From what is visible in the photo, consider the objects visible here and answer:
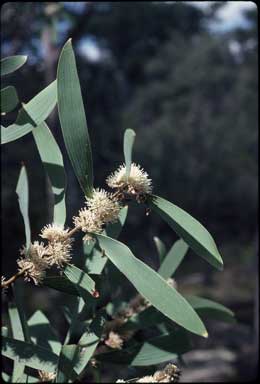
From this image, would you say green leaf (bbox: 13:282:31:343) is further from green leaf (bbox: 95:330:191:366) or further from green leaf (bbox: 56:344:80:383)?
green leaf (bbox: 95:330:191:366)

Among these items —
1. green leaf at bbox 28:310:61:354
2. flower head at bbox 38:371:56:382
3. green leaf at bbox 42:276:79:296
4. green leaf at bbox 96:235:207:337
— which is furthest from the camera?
green leaf at bbox 28:310:61:354

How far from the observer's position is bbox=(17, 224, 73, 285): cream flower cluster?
2.02 ft

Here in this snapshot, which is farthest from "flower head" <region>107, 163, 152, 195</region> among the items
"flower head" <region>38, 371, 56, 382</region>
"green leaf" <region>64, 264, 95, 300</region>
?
"flower head" <region>38, 371, 56, 382</region>

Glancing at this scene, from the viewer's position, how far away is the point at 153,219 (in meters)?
5.83

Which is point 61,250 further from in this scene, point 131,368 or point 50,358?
point 131,368

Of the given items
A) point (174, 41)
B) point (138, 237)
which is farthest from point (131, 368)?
point (174, 41)

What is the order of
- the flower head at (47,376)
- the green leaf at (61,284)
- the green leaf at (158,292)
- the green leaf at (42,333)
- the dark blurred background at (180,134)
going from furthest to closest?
the dark blurred background at (180,134)
the green leaf at (42,333)
the flower head at (47,376)
the green leaf at (61,284)
the green leaf at (158,292)

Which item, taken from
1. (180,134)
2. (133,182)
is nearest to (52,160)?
(133,182)

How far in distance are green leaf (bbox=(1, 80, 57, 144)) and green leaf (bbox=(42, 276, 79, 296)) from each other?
8.2 inches

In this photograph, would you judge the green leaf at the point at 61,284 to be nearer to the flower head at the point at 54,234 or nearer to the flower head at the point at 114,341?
the flower head at the point at 54,234

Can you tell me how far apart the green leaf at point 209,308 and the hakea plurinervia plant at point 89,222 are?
15.7 inches

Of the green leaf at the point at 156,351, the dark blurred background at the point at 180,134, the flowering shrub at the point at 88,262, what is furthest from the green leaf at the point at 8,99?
the dark blurred background at the point at 180,134

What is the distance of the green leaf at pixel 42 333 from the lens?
0.89 m

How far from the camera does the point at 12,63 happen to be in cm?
73
